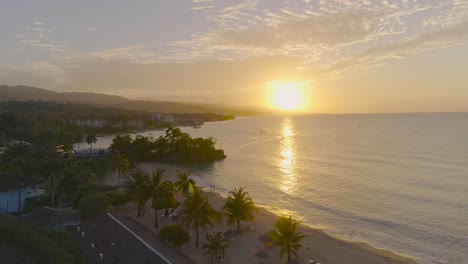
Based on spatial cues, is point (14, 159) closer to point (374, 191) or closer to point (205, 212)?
point (205, 212)

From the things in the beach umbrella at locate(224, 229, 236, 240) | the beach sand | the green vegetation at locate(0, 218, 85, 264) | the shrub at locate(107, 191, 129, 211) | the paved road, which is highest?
the green vegetation at locate(0, 218, 85, 264)

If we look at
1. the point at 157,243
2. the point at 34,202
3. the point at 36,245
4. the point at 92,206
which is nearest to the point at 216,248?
the point at 157,243

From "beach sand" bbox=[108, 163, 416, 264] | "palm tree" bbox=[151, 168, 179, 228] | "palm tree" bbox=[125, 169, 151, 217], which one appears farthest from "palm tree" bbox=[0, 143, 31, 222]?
"palm tree" bbox=[151, 168, 179, 228]

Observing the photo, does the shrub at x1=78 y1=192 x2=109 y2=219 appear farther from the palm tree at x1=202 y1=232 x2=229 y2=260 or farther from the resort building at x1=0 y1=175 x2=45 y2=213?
the palm tree at x1=202 y1=232 x2=229 y2=260

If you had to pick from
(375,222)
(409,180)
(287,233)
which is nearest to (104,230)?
(287,233)

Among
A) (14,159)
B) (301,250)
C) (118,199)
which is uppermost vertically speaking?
(14,159)

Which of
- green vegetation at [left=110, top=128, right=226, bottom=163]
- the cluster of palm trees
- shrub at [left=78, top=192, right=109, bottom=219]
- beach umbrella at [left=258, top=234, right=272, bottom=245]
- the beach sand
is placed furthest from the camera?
green vegetation at [left=110, top=128, right=226, bottom=163]

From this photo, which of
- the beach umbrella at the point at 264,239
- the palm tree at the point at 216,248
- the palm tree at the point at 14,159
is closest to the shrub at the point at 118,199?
the palm tree at the point at 216,248

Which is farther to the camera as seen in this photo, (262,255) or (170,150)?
(170,150)
